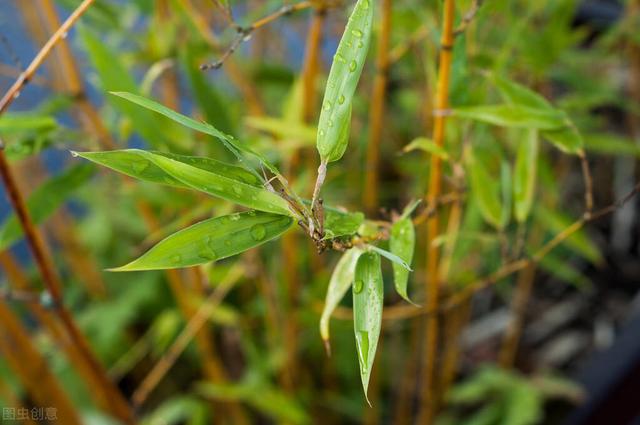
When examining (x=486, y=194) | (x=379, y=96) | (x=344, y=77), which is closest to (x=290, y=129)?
(x=379, y=96)

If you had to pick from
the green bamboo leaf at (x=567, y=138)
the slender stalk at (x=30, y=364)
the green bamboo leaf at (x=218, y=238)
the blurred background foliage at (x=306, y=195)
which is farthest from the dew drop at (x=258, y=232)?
the slender stalk at (x=30, y=364)

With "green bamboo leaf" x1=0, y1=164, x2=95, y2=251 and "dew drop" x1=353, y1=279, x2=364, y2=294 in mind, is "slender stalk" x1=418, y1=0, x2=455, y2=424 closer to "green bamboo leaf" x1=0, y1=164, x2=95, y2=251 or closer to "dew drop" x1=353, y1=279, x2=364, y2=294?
"dew drop" x1=353, y1=279, x2=364, y2=294

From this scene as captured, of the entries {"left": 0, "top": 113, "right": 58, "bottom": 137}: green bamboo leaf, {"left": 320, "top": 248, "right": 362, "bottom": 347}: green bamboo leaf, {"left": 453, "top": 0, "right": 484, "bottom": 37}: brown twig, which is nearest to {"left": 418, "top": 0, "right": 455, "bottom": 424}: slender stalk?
{"left": 453, "top": 0, "right": 484, "bottom": 37}: brown twig

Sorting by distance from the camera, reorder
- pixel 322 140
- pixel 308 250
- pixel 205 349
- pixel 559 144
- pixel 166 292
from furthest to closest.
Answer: pixel 166 292
pixel 308 250
pixel 205 349
pixel 559 144
pixel 322 140

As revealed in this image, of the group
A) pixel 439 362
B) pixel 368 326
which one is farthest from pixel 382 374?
pixel 368 326

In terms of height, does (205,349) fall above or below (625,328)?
above

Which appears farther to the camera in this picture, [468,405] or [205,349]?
[468,405]

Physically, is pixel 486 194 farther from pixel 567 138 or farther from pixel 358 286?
pixel 358 286

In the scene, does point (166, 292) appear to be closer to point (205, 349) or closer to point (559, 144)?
point (205, 349)

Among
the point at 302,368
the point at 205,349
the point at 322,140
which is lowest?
the point at 302,368
